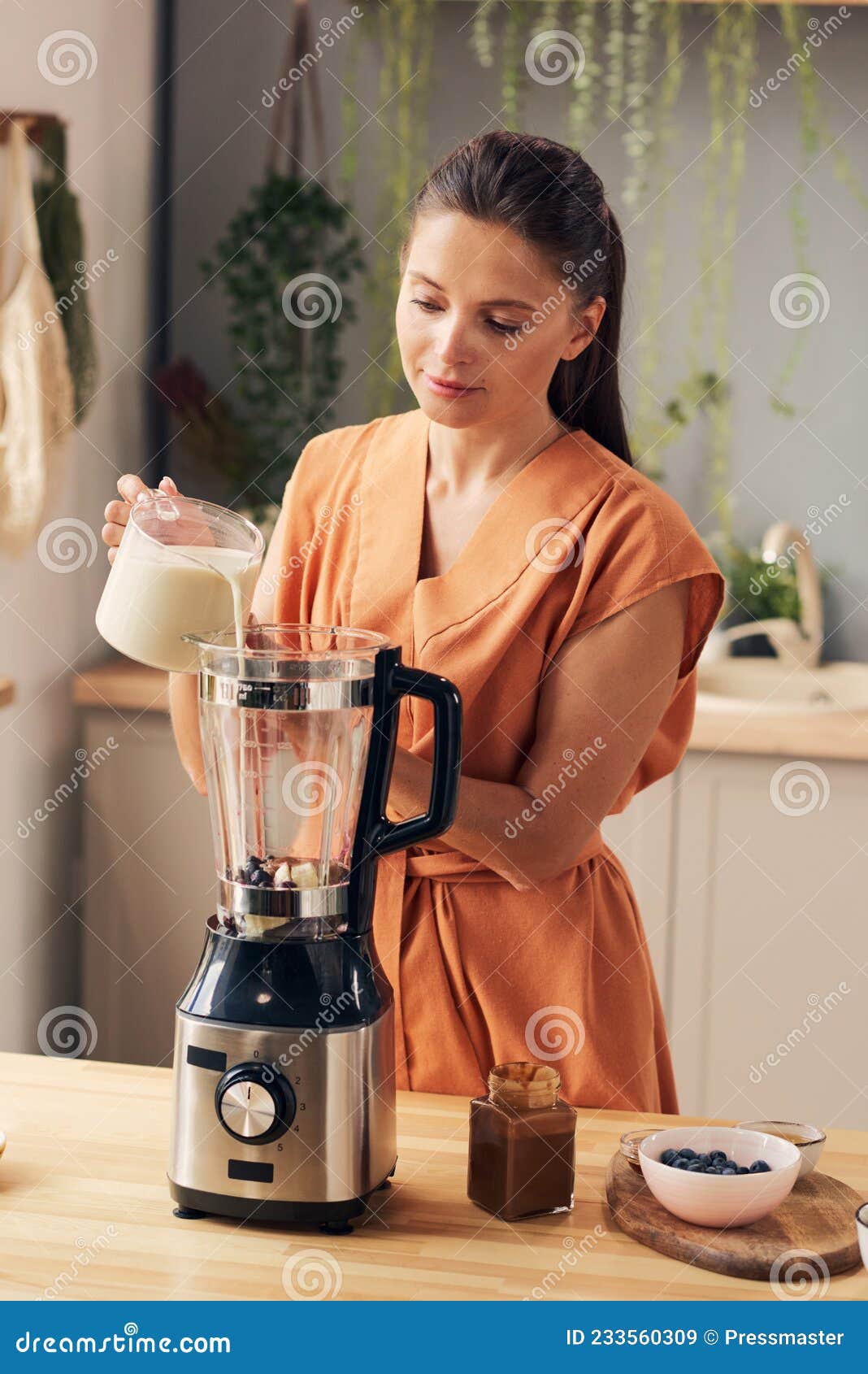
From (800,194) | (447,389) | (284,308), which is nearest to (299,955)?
(447,389)

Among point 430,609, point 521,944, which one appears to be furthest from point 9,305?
point 521,944

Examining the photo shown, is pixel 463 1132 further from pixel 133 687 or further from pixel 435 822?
pixel 133 687

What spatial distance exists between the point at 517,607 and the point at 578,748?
14cm

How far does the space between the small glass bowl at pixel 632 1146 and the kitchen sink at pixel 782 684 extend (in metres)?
1.69

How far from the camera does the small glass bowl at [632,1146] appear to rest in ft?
3.33

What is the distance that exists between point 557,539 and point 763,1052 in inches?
56.5

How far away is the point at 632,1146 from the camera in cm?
102

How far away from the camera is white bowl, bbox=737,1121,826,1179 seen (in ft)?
3.34

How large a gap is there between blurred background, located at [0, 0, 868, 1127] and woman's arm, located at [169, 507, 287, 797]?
1042 millimetres

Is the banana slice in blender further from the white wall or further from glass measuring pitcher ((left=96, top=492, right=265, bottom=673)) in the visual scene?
the white wall

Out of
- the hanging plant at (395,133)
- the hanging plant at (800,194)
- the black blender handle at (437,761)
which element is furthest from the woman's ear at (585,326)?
the hanging plant at (800,194)

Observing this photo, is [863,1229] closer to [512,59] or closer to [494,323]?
[494,323]

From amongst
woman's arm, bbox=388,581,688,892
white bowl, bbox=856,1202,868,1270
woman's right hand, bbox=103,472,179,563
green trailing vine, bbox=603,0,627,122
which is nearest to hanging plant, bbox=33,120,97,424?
green trailing vine, bbox=603,0,627,122
